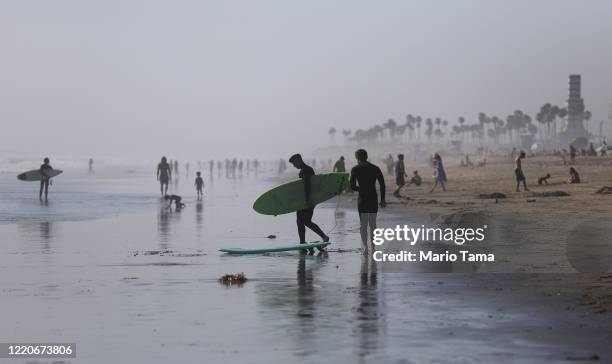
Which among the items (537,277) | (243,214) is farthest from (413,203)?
(537,277)

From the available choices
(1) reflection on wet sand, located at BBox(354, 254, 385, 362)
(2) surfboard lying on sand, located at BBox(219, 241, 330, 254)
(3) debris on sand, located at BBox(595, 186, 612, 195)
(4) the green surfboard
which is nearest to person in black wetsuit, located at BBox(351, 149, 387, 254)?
(2) surfboard lying on sand, located at BBox(219, 241, 330, 254)

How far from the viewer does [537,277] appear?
43.0 ft

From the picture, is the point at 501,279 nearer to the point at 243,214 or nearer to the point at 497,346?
the point at 497,346

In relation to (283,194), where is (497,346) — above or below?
below

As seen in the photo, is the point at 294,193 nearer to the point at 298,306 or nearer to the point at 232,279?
the point at 232,279

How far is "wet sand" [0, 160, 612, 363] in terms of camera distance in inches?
332

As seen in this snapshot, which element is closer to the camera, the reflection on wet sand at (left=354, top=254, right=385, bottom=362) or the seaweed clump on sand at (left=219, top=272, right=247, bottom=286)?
the reflection on wet sand at (left=354, top=254, right=385, bottom=362)

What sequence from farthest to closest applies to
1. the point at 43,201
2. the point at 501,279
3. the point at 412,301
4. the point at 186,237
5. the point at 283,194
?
the point at 43,201
the point at 186,237
the point at 283,194
the point at 501,279
the point at 412,301

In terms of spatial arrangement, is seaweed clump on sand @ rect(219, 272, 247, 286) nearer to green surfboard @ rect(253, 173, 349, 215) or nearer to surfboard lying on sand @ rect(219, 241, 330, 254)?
surfboard lying on sand @ rect(219, 241, 330, 254)

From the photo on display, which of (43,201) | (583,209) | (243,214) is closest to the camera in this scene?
(583,209)

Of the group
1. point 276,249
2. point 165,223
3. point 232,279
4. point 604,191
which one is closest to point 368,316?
point 232,279

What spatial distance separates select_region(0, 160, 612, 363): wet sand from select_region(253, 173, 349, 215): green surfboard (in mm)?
1113

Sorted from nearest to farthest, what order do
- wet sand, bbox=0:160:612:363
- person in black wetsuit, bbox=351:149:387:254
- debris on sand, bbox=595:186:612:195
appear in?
wet sand, bbox=0:160:612:363 < person in black wetsuit, bbox=351:149:387:254 < debris on sand, bbox=595:186:612:195

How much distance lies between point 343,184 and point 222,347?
11.8 metres
